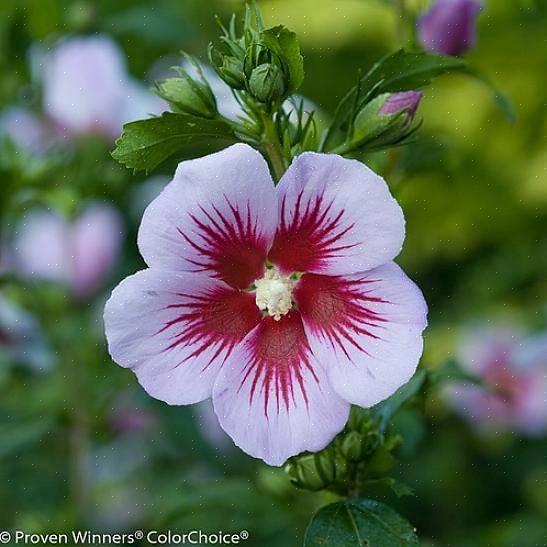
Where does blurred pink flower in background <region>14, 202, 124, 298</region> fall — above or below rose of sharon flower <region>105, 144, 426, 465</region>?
below

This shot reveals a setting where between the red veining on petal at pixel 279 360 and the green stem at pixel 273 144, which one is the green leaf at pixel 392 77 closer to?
the green stem at pixel 273 144

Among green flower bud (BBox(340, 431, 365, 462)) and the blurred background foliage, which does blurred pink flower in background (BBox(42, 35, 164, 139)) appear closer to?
the blurred background foliage

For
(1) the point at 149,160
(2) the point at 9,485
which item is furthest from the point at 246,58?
(2) the point at 9,485

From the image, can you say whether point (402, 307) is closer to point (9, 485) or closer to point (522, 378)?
point (9, 485)

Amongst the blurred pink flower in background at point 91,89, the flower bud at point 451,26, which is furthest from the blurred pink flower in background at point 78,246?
the flower bud at point 451,26

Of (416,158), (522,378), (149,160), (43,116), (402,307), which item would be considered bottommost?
(522,378)

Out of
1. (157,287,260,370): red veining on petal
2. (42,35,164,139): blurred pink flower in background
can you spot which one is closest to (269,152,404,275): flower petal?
(157,287,260,370): red veining on petal
